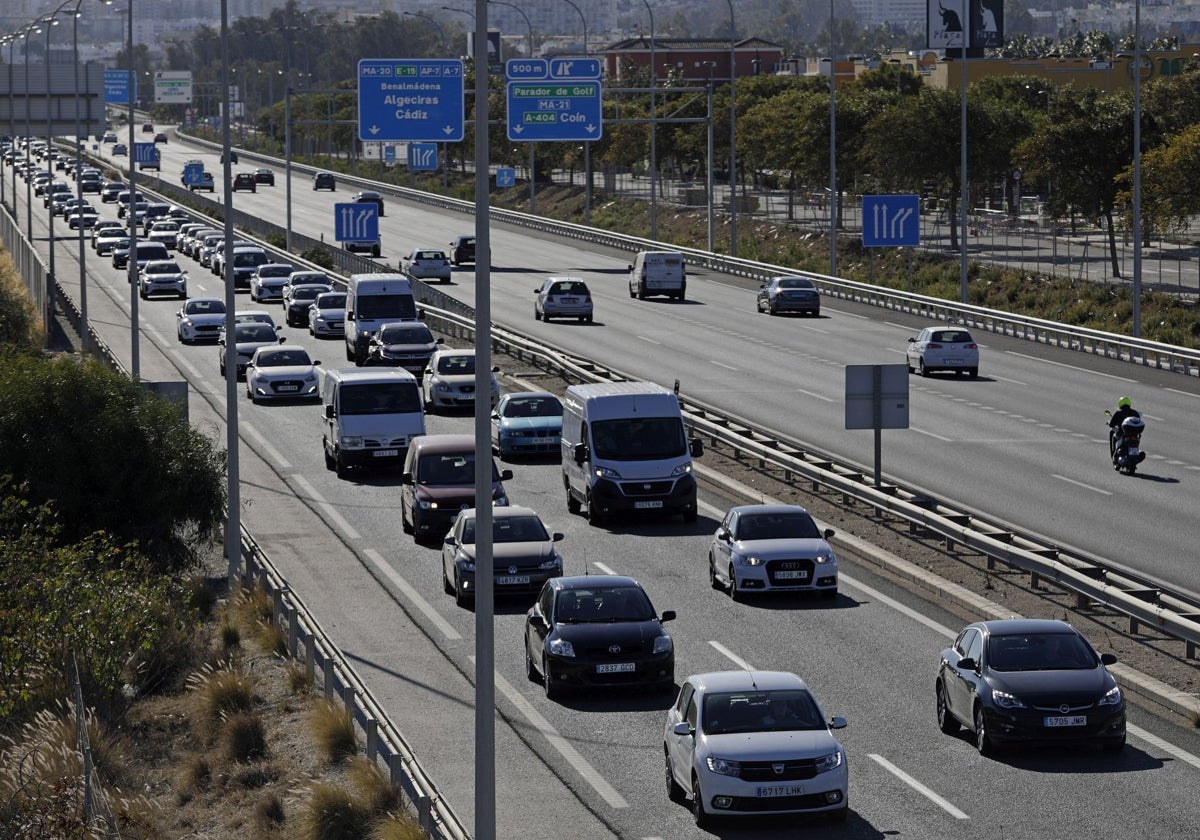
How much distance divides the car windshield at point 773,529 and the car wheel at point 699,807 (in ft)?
33.1

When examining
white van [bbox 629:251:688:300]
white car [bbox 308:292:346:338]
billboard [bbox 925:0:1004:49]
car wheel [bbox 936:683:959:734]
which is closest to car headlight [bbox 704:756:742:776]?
car wheel [bbox 936:683:959:734]

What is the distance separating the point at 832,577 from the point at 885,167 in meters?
64.4

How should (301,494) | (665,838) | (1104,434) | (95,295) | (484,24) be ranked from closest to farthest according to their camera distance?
(484,24) < (665,838) < (301,494) < (1104,434) < (95,295)

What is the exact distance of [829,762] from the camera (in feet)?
56.7

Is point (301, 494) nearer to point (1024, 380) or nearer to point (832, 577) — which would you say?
point (832, 577)

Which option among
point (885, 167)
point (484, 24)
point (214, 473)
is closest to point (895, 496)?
point (214, 473)

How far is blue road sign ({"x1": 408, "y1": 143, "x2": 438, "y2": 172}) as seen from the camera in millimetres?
106875

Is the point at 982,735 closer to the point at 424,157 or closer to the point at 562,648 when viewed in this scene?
Answer: the point at 562,648

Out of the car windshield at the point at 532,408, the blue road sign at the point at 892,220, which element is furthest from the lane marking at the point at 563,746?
the blue road sign at the point at 892,220

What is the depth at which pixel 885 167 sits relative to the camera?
293ft

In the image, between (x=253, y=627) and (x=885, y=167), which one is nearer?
(x=253, y=627)

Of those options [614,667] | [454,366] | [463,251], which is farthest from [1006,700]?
[463,251]

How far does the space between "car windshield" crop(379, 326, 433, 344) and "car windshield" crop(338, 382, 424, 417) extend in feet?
46.3

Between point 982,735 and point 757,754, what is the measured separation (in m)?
3.28
